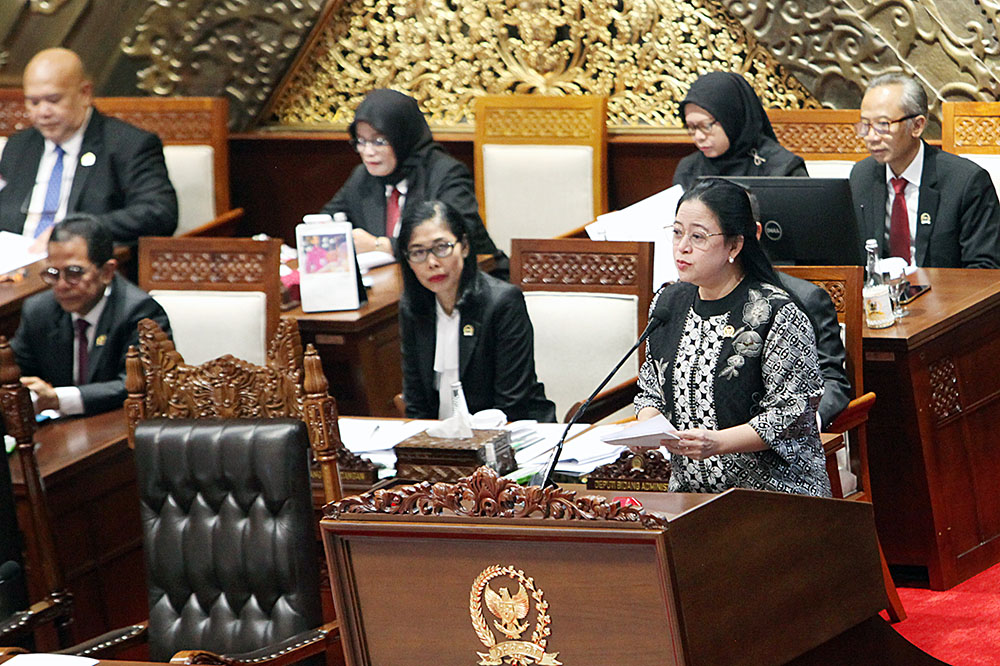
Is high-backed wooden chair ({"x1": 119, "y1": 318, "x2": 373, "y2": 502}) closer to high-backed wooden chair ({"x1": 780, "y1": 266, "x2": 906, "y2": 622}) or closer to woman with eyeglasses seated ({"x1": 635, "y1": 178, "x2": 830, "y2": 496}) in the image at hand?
woman with eyeglasses seated ({"x1": 635, "y1": 178, "x2": 830, "y2": 496})

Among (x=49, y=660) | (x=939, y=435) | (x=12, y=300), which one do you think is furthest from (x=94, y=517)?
(x=939, y=435)

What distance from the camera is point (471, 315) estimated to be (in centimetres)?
393

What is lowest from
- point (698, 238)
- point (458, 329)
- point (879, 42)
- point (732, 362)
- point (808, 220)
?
point (458, 329)

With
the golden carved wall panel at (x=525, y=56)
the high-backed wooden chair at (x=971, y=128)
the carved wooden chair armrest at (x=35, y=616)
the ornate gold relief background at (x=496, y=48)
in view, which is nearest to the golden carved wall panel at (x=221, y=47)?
the ornate gold relief background at (x=496, y=48)

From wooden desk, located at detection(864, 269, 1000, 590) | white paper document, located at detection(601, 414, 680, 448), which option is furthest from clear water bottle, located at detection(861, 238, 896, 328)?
white paper document, located at detection(601, 414, 680, 448)

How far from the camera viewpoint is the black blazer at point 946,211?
4.47 meters

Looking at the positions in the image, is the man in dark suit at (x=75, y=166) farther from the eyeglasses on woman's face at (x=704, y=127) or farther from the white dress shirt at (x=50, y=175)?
the eyeglasses on woman's face at (x=704, y=127)

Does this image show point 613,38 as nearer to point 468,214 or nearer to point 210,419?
point 468,214

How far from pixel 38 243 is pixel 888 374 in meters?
2.98

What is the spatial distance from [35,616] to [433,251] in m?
1.32

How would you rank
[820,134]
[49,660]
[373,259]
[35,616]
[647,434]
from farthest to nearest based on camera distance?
1. [820,134]
2. [373,259]
3. [35,616]
4. [647,434]
5. [49,660]

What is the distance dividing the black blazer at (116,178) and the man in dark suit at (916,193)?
8.64ft

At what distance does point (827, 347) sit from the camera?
3.41 m

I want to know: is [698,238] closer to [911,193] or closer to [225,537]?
[225,537]
